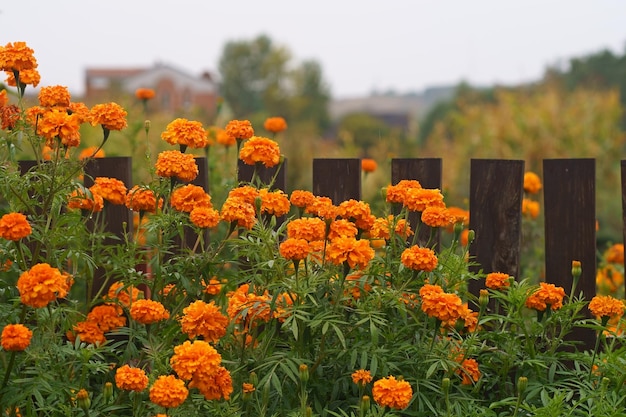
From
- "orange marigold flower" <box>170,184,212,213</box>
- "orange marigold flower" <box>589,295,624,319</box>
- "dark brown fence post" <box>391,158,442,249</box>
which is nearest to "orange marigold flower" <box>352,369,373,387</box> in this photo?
"orange marigold flower" <box>170,184,212,213</box>

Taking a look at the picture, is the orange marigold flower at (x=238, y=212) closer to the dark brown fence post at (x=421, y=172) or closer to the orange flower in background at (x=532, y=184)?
the dark brown fence post at (x=421, y=172)

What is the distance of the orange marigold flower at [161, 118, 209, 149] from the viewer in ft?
7.82

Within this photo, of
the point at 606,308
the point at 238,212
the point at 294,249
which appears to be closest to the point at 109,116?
the point at 238,212

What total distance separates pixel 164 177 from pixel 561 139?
37.6 feet

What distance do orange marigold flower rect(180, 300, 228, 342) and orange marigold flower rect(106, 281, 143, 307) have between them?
424 mm

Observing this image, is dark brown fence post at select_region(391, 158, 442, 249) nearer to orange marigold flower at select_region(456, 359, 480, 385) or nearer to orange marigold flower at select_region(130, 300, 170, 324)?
orange marigold flower at select_region(456, 359, 480, 385)

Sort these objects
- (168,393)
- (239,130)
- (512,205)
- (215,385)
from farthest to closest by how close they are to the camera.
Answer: (512,205) → (239,130) → (215,385) → (168,393)

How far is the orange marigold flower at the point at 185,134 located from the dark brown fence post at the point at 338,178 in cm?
70

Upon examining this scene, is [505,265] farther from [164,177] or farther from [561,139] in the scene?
[561,139]

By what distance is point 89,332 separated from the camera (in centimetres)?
238

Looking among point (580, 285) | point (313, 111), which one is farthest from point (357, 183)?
point (313, 111)

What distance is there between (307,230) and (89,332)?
30.6 inches

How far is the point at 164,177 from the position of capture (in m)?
2.32

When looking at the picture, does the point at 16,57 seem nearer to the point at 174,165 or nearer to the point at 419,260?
the point at 174,165
